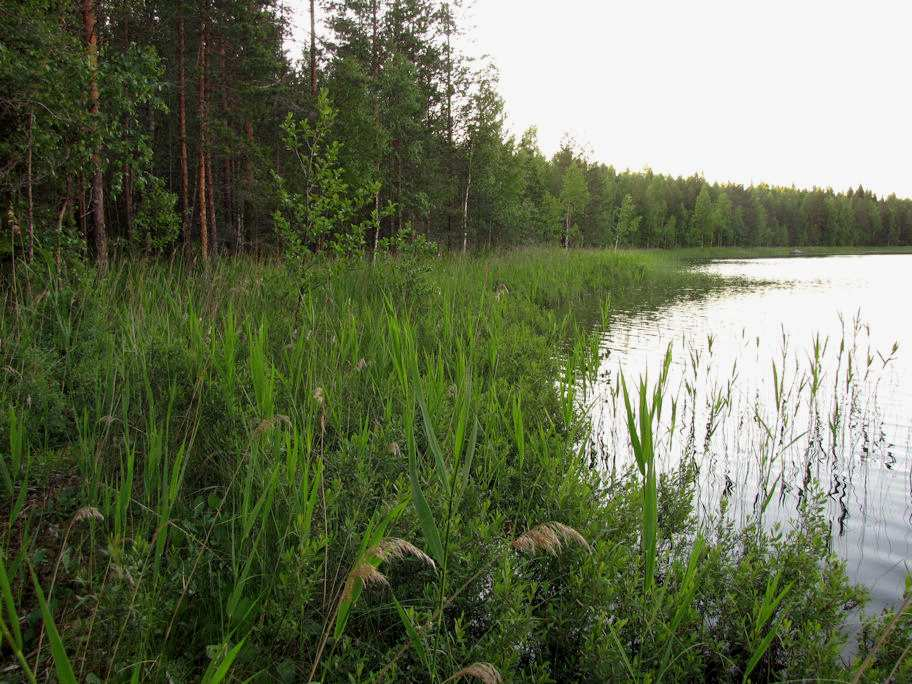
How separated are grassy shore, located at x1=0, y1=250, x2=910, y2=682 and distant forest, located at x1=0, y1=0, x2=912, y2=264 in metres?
3.02

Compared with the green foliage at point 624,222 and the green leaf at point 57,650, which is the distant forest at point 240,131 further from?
the green foliage at point 624,222

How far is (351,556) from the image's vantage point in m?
2.10

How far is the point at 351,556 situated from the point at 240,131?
22119mm

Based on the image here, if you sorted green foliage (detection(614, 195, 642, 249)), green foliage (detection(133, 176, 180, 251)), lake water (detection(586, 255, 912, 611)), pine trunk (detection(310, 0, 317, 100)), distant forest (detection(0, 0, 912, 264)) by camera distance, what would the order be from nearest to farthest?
lake water (detection(586, 255, 912, 611))
distant forest (detection(0, 0, 912, 264))
green foliage (detection(133, 176, 180, 251))
pine trunk (detection(310, 0, 317, 100))
green foliage (detection(614, 195, 642, 249))

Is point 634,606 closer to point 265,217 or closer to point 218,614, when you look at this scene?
point 218,614

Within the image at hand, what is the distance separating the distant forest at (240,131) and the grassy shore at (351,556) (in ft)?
9.92

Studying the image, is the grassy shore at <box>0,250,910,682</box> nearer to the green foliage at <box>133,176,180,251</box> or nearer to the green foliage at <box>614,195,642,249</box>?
the green foliage at <box>133,176,180,251</box>

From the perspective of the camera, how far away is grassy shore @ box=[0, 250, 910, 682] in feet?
5.06

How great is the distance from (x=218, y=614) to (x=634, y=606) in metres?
1.51

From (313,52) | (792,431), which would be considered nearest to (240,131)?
(313,52)

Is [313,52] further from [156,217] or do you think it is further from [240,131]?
[156,217]

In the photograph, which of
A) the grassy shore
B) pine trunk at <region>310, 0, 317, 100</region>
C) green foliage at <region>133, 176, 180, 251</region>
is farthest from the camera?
pine trunk at <region>310, 0, 317, 100</region>

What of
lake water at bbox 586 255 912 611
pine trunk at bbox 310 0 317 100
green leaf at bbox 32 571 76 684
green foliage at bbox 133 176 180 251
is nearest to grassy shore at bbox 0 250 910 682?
green leaf at bbox 32 571 76 684

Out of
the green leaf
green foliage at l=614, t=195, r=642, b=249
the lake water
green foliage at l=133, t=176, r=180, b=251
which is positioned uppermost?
green foliage at l=614, t=195, r=642, b=249
